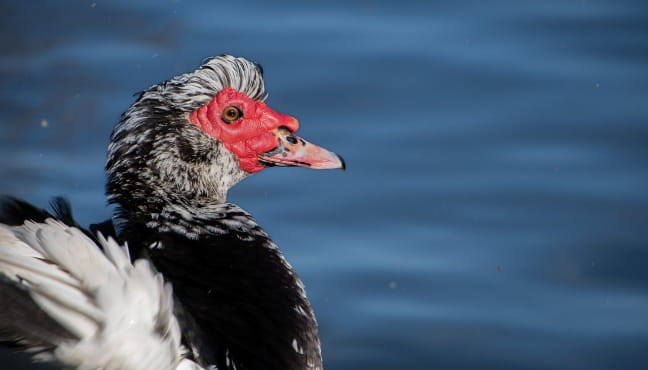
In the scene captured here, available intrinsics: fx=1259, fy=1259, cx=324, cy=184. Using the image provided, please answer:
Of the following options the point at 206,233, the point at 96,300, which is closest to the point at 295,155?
the point at 206,233

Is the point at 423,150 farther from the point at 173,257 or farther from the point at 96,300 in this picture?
the point at 96,300

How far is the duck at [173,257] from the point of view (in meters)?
3.71

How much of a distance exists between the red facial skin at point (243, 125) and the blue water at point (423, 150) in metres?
1.05

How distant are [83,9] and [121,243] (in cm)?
472

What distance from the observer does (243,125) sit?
16.4 feet

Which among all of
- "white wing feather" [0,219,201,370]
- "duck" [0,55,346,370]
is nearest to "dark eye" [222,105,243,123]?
"duck" [0,55,346,370]

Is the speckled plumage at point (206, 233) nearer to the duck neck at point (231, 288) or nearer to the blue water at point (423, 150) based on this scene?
the duck neck at point (231, 288)

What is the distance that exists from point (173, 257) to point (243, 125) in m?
0.79

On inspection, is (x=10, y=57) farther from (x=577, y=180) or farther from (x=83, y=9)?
(x=577, y=180)

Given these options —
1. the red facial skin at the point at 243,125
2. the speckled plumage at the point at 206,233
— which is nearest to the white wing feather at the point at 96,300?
the speckled plumage at the point at 206,233

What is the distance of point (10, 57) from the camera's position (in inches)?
328

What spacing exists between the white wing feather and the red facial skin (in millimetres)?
1141

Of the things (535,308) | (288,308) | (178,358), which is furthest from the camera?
(535,308)

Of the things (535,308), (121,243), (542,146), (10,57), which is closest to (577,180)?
(542,146)
